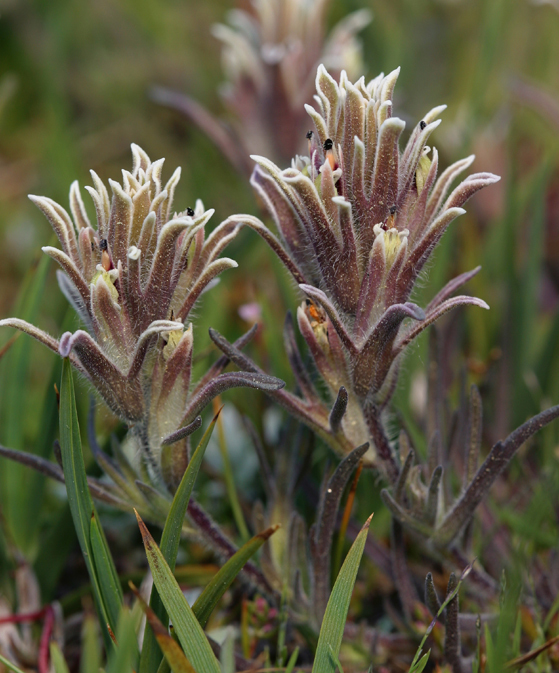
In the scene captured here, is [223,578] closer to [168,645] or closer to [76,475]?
[168,645]

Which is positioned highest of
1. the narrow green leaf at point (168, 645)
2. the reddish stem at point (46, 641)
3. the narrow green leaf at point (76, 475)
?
the narrow green leaf at point (76, 475)

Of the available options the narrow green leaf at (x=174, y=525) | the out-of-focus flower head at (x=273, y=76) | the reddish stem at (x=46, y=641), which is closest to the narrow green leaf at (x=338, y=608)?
the narrow green leaf at (x=174, y=525)

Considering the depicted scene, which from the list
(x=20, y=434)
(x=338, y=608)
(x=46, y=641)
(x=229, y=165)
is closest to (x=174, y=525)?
(x=338, y=608)

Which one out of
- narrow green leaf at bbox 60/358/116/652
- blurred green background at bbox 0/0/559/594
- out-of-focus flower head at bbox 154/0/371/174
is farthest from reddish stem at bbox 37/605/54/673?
out-of-focus flower head at bbox 154/0/371/174

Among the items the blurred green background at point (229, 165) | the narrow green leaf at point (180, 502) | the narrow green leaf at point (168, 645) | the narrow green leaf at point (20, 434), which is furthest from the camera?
the blurred green background at point (229, 165)

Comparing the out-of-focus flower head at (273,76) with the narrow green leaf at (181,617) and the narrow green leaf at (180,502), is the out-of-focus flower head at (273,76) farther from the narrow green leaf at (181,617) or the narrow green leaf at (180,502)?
the narrow green leaf at (181,617)
